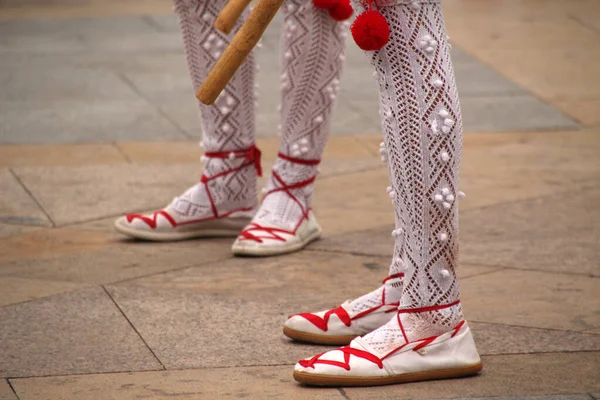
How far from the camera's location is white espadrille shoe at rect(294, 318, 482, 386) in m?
2.26

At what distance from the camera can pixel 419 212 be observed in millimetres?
2250

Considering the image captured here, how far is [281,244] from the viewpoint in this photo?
3141 millimetres

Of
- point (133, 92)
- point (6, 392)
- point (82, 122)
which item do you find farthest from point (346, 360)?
point (133, 92)

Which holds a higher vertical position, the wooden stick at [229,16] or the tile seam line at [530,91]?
the wooden stick at [229,16]

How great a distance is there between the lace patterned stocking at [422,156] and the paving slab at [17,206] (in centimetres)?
149

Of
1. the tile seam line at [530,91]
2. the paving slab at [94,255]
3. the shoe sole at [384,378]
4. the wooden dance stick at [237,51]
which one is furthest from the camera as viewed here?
the tile seam line at [530,91]

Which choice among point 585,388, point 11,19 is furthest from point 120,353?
point 11,19

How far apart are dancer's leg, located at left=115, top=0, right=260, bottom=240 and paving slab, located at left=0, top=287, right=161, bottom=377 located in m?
0.48

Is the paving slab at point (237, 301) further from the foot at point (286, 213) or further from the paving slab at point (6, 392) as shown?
the paving slab at point (6, 392)

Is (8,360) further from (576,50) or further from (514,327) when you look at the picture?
(576,50)

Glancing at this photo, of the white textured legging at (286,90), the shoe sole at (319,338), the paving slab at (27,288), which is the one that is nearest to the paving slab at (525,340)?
the shoe sole at (319,338)

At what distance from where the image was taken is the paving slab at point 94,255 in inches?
118

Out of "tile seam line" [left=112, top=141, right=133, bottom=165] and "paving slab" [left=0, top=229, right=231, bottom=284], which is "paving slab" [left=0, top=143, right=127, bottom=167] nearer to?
"tile seam line" [left=112, top=141, right=133, bottom=165]

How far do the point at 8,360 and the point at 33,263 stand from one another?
0.71 metres
